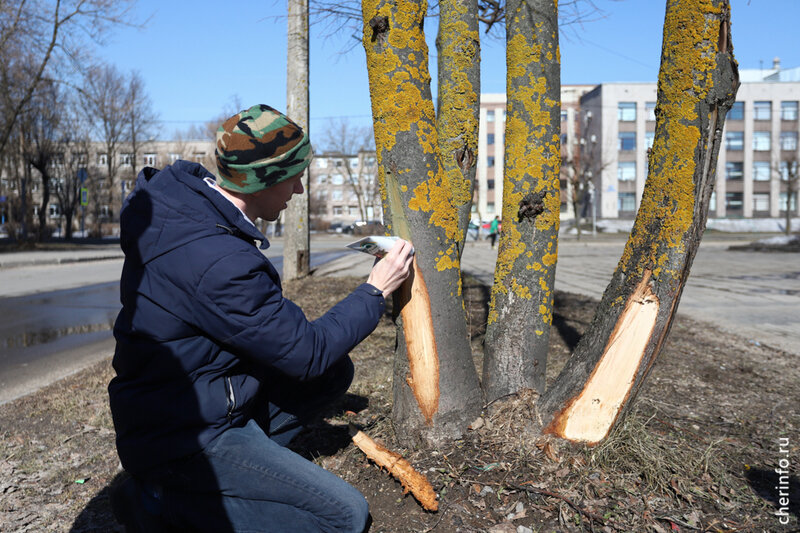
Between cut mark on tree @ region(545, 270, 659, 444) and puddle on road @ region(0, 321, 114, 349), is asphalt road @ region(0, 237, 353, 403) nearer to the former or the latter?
puddle on road @ region(0, 321, 114, 349)

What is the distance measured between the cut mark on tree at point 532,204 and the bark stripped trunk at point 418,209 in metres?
0.38

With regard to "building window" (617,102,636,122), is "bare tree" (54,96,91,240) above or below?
below

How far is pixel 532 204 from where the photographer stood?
3.07 metres

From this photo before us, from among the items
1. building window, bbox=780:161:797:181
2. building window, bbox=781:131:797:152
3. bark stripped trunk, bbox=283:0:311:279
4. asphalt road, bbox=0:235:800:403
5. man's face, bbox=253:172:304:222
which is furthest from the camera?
building window, bbox=781:131:797:152

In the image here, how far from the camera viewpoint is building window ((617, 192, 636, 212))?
65.9 m

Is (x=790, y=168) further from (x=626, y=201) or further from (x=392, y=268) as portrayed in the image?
(x=392, y=268)

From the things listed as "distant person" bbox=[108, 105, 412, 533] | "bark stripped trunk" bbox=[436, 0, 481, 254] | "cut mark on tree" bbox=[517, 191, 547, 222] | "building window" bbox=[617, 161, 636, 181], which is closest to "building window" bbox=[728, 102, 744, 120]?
"building window" bbox=[617, 161, 636, 181]

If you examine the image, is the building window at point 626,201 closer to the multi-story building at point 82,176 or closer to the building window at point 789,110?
the building window at point 789,110

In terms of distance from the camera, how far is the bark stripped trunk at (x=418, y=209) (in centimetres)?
283

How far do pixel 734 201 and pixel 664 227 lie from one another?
73345 mm

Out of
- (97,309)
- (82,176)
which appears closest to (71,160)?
(82,176)

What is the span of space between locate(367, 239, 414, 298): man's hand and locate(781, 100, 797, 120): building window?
77.5m

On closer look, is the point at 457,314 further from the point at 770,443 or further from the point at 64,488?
the point at 64,488

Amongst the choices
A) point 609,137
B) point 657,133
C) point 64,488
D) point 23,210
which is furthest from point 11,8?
point 609,137
